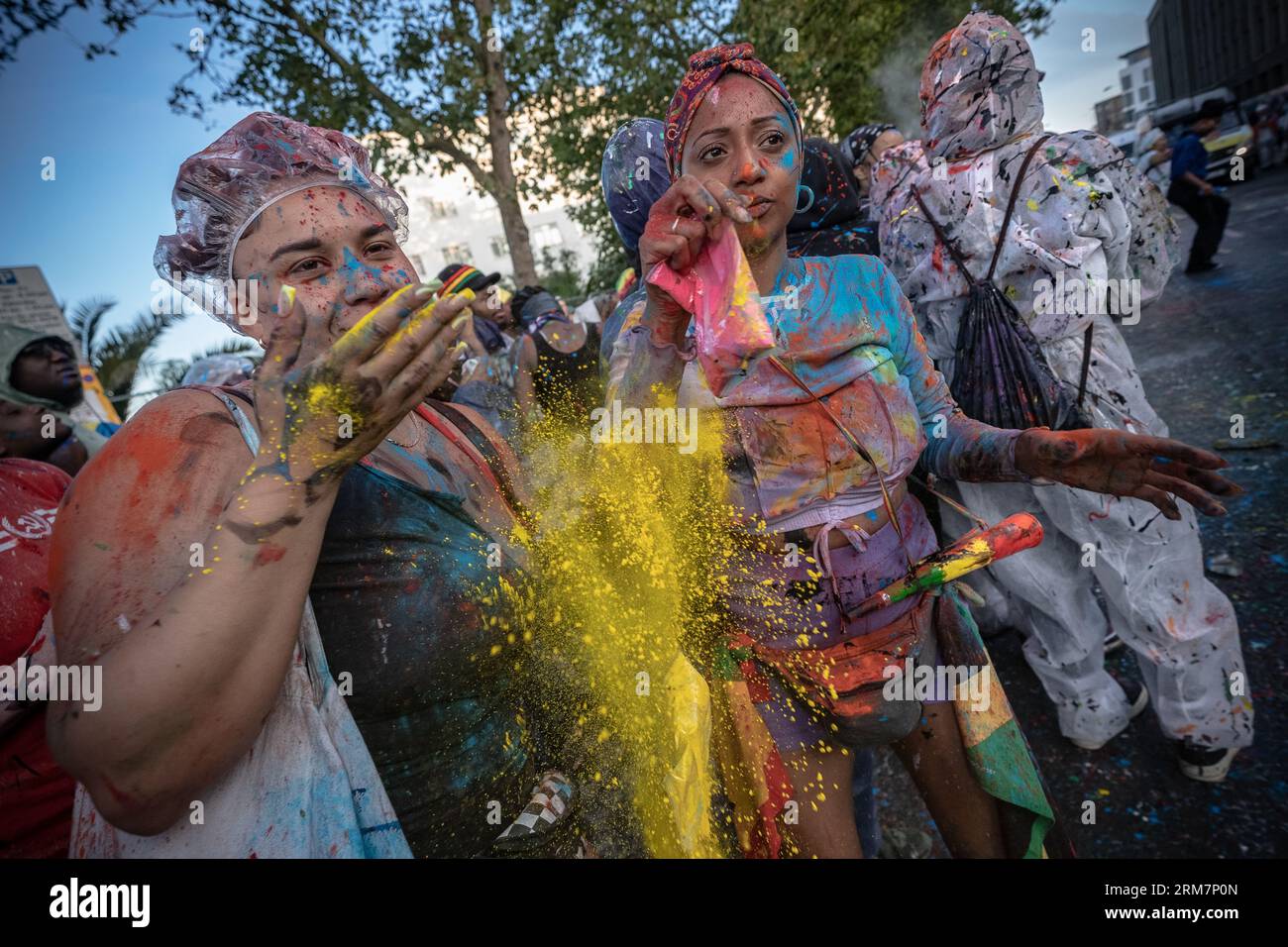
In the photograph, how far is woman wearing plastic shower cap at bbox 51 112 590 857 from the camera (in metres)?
0.87

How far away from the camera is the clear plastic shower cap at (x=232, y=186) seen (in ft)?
4.31

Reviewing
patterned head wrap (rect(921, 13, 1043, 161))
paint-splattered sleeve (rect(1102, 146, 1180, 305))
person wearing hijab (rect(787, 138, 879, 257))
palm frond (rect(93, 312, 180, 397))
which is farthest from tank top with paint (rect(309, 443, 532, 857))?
palm frond (rect(93, 312, 180, 397))

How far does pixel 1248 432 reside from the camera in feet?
14.5

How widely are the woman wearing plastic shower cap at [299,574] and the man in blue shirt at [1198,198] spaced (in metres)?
11.6

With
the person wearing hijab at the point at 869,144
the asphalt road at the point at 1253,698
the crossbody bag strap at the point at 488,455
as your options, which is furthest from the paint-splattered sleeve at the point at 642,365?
the person wearing hijab at the point at 869,144

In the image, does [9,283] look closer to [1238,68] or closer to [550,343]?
[550,343]

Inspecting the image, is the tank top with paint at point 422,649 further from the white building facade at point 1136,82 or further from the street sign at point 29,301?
the white building facade at point 1136,82

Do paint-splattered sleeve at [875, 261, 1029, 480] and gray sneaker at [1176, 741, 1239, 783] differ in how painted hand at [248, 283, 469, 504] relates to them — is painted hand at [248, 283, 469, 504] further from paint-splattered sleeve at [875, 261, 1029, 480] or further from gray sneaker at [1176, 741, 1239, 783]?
gray sneaker at [1176, 741, 1239, 783]

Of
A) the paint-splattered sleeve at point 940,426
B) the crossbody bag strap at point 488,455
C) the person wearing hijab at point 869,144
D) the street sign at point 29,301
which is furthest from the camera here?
the street sign at point 29,301

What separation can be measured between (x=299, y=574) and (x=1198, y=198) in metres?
12.3

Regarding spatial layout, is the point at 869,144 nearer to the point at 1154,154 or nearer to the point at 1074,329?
the point at 1074,329

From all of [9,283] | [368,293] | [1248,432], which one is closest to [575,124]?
[9,283]

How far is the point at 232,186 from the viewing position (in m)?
1.31

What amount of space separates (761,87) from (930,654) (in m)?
1.60
